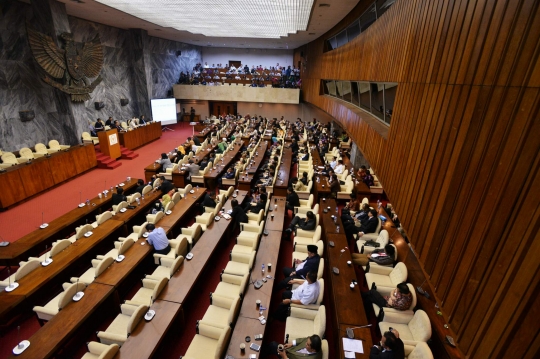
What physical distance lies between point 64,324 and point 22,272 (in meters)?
1.86

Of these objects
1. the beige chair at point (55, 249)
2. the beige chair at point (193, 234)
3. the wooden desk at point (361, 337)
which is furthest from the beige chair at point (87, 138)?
the wooden desk at point (361, 337)

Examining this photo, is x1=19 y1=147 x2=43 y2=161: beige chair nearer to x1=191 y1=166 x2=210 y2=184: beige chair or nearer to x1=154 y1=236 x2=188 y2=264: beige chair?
x1=191 y1=166 x2=210 y2=184: beige chair

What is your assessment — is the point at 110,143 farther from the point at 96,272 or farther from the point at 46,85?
the point at 96,272

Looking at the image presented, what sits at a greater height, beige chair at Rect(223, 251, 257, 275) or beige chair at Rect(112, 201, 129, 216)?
beige chair at Rect(112, 201, 129, 216)

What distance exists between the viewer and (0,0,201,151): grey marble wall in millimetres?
10836

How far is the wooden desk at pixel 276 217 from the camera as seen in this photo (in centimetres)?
731

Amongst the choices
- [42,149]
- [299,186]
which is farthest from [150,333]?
[42,149]

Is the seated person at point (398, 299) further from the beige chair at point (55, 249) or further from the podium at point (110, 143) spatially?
the podium at point (110, 143)

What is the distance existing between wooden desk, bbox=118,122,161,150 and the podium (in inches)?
41.4

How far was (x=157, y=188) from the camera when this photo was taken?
9.52 m

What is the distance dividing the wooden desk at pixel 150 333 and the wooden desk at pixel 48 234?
12.7ft

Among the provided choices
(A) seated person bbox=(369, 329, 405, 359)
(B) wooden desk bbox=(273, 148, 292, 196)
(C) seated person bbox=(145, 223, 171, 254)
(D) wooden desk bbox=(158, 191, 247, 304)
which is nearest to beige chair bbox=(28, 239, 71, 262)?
(C) seated person bbox=(145, 223, 171, 254)

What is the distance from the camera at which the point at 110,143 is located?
1356 centimetres

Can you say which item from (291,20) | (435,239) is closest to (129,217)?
(435,239)
